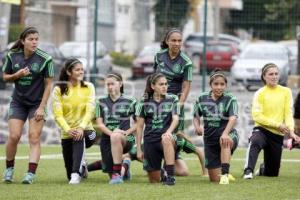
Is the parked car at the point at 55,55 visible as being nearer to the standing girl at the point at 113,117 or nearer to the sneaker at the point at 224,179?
the standing girl at the point at 113,117

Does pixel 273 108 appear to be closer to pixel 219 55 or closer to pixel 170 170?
pixel 170 170

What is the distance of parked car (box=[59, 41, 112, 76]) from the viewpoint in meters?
22.6

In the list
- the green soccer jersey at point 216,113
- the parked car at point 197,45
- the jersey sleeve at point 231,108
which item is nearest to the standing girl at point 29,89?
the green soccer jersey at point 216,113

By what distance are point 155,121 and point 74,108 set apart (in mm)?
1022

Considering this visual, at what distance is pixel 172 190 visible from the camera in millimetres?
11648

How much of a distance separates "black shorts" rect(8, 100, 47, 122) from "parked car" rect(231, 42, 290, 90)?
412 inches

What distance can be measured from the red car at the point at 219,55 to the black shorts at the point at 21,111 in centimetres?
983

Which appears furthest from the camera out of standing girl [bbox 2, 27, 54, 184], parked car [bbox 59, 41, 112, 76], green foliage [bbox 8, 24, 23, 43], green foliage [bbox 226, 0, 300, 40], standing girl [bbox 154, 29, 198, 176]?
green foliage [bbox 8, 24, 23, 43]

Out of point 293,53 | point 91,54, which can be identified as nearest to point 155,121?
point 91,54

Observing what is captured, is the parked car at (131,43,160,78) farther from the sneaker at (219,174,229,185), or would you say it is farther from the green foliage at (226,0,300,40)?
the sneaker at (219,174,229,185)

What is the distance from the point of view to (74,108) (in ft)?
42.6

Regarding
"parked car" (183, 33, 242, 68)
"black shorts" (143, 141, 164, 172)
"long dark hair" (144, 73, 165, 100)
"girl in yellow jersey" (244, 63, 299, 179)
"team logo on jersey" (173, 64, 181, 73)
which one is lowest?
"black shorts" (143, 141, 164, 172)

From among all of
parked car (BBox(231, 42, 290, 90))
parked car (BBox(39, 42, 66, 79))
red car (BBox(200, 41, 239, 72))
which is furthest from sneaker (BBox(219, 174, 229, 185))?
parked car (BBox(39, 42, 66, 79))

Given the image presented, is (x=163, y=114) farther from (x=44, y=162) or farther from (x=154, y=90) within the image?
(x=44, y=162)
